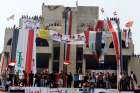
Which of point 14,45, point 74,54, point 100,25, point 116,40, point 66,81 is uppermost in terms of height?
→ point 100,25

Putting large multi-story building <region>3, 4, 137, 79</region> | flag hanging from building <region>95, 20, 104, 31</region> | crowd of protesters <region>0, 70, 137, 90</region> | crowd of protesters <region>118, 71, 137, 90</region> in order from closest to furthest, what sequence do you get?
crowd of protesters <region>118, 71, 137, 90</region>, crowd of protesters <region>0, 70, 137, 90</region>, flag hanging from building <region>95, 20, 104, 31</region>, large multi-story building <region>3, 4, 137, 79</region>

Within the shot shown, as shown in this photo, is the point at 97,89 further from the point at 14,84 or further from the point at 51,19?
the point at 51,19

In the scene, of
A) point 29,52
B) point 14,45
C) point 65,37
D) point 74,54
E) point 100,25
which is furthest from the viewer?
point 74,54

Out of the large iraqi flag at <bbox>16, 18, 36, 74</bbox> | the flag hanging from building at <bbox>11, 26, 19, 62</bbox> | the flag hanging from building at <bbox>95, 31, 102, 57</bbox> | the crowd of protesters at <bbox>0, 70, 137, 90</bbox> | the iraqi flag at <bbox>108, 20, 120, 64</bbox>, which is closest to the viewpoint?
the crowd of protesters at <bbox>0, 70, 137, 90</bbox>

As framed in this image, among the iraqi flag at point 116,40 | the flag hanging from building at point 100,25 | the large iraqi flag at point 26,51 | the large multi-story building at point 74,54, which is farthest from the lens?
the large multi-story building at point 74,54

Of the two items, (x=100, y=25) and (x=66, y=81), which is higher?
A: (x=100, y=25)

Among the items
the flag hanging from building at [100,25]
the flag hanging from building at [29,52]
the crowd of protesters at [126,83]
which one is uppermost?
the flag hanging from building at [100,25]

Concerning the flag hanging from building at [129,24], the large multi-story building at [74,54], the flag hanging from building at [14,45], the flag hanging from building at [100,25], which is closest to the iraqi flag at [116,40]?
the flag hanging from building at [129,24]

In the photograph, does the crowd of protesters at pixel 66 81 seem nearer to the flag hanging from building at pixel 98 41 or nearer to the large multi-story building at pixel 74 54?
the flag hanging from building at pixel 98 41

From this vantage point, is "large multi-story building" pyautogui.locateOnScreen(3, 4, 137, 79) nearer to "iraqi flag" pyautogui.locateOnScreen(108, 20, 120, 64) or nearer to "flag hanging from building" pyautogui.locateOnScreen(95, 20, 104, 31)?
"flag hanging from building" pyautogui.locateOnScreen(95, 20, 104, 31)

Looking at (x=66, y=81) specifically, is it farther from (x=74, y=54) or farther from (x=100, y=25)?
(x=74, y=54)

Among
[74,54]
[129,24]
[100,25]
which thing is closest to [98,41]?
[129,24]

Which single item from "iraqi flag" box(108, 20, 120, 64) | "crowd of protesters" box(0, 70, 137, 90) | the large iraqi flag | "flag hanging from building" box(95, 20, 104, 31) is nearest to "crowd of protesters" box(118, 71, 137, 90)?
"crowd of protesters" box(0, 70, 137, 90)

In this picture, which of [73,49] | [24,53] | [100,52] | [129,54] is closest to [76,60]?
[73,49]
